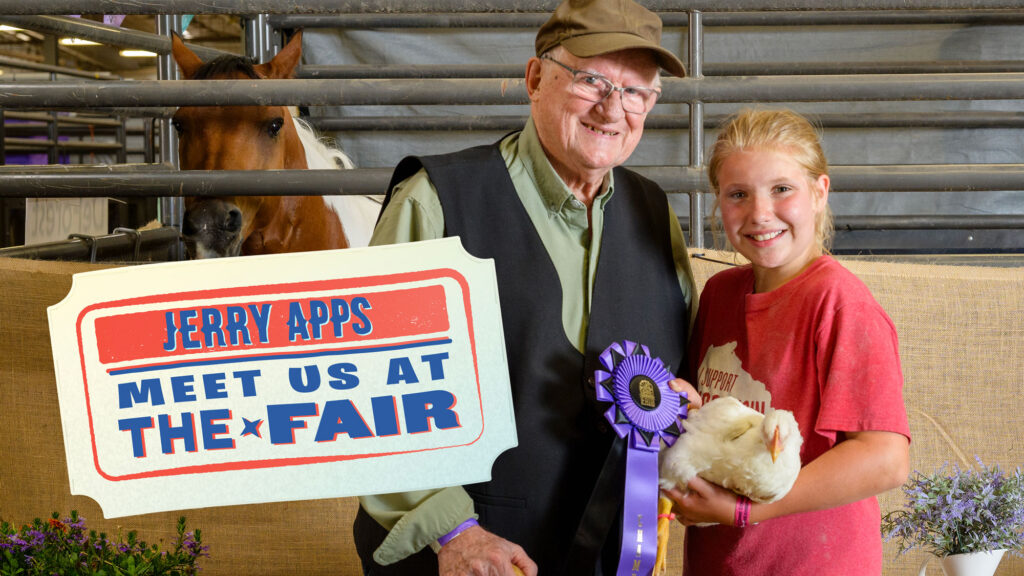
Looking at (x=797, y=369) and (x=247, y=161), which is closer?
(x=797, y=369)

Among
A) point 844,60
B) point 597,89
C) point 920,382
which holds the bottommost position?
point 920,382

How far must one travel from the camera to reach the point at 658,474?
1.05 metres

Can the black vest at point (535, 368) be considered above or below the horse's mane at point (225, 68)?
below

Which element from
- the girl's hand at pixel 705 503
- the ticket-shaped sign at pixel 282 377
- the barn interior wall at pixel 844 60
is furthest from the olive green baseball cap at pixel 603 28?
the barn interior wall at pixel 844 60

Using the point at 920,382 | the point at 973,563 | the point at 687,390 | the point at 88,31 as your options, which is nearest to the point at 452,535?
the point at 687,390

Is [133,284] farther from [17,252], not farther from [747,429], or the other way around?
[17,252]

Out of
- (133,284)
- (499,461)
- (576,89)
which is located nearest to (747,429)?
(499,461)

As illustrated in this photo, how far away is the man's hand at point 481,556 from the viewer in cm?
99

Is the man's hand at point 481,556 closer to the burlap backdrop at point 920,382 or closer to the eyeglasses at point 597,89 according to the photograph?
the eyeglasses at point 597,89

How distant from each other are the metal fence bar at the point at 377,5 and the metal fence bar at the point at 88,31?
5 cm

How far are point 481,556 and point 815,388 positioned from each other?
0.45 m

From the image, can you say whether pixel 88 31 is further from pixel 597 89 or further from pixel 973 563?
pixel 973 563

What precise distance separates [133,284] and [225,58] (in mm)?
928

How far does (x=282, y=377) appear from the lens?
100 centimetres
